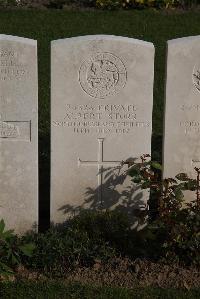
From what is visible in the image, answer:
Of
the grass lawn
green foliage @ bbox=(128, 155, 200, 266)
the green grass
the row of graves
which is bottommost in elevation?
the green grass

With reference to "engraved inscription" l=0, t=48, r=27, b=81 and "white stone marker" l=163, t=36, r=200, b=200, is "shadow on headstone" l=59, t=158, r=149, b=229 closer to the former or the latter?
"white stone marker" l=163, t=36, r=200, b=200

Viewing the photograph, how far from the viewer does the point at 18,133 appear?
19.2 ft

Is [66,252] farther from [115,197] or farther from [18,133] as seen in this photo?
[18,133]

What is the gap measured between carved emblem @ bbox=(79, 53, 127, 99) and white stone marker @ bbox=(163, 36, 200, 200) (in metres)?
0.45

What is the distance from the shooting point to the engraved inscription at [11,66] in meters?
5.68

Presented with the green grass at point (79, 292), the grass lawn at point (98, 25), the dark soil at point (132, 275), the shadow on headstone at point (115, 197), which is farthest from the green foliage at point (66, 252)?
the grass lawn at point (98, 25)

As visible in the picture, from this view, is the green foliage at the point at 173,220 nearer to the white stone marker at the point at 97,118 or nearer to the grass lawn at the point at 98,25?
the white stone marker at the point at 97,118

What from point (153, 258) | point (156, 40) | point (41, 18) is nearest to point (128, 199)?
point (153, 258)

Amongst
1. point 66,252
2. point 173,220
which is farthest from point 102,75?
point 66,252

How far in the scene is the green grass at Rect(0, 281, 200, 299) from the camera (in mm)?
5324

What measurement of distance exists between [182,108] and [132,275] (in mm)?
1583

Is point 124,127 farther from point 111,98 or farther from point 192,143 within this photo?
point 192,143

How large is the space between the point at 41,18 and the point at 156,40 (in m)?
2.76

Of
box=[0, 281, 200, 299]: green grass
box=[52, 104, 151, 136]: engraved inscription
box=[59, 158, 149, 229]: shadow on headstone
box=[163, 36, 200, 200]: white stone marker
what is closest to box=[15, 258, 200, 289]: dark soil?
box=[0, 281, 200, 299]: green grass
